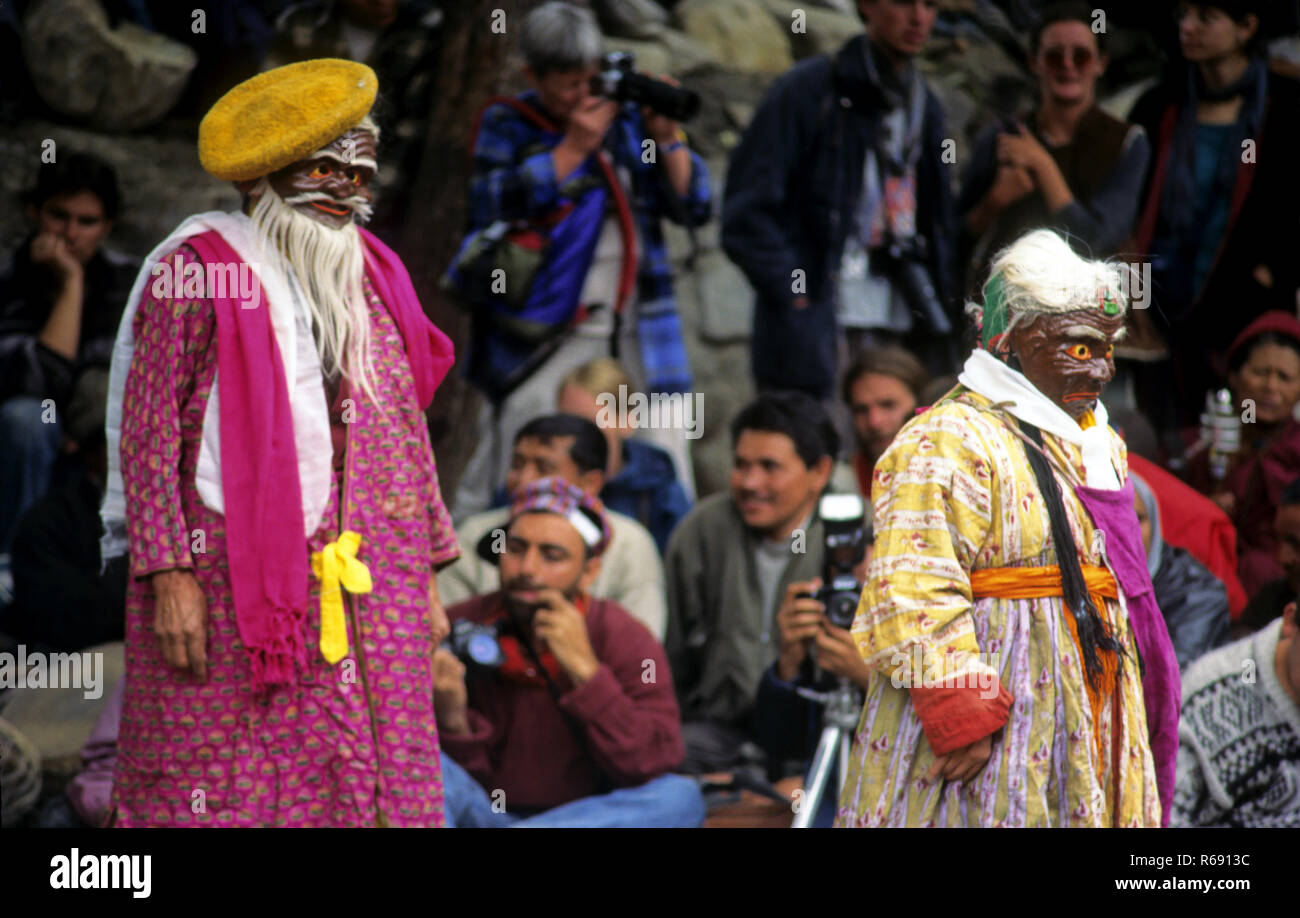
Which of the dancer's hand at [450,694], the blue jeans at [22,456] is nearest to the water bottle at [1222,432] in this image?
the dancer's hand at [450,694]

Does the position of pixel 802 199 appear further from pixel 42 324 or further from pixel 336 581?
pixel 336 581

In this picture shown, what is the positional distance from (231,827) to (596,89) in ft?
9.24

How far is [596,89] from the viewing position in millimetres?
5445

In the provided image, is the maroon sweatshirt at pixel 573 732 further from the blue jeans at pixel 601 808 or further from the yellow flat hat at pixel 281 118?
the yellow flat hat at pixel 281 118

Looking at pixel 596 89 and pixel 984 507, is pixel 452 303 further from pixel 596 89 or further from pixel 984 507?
pixel 984 507

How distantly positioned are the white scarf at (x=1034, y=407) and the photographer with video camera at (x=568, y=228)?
2096mm

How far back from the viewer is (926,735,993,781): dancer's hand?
3.32 metres

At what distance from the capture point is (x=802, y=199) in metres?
5.77

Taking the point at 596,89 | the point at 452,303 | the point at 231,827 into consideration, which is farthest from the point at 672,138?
the point at 231,827

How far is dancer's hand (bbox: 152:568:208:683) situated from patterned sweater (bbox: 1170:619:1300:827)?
275 centimetres

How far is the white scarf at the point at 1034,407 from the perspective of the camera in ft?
11.5

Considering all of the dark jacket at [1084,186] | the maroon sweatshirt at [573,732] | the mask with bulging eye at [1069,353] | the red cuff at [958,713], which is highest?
the dark jacket at [1084,186]

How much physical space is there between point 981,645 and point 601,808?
181cm

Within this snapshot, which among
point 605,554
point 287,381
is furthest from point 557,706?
point 287,381
